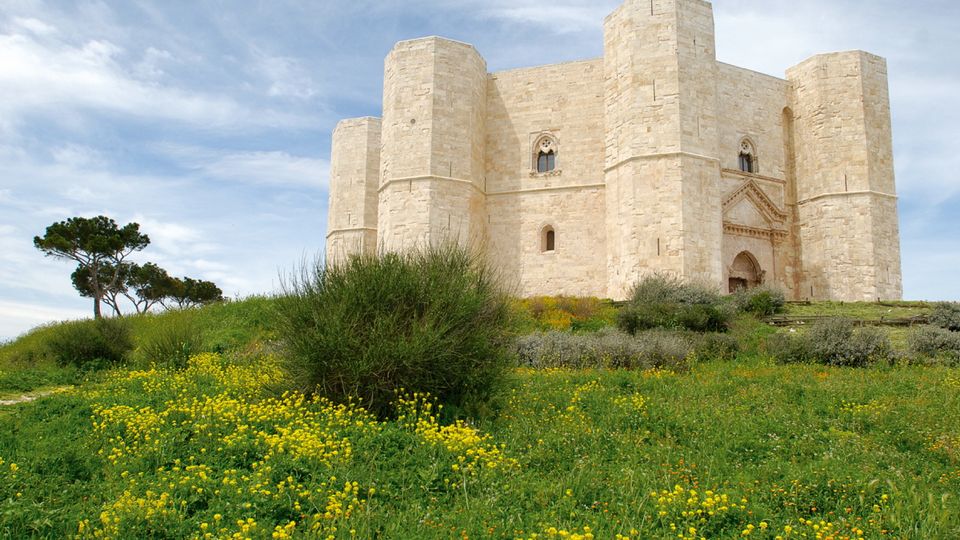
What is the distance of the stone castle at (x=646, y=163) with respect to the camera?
1881 cm

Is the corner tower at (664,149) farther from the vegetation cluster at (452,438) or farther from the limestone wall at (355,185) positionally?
the limestone wall at (355,185)

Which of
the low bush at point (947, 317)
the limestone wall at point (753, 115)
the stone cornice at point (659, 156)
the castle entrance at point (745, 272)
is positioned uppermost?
the limestone wall at point (753, 115)

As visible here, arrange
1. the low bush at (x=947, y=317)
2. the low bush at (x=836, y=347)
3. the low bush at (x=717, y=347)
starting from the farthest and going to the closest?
the low bush at (x=947, y=317)
the low bush at (x=717, y=347)
the low bush at (x=836, y=347)

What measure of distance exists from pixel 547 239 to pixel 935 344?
40.7 feet

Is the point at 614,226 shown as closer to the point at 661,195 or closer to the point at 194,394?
the point at 661,195

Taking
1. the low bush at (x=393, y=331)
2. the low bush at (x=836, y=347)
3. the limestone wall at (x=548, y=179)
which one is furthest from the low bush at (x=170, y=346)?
the limestone wall at (x=548, y=179)

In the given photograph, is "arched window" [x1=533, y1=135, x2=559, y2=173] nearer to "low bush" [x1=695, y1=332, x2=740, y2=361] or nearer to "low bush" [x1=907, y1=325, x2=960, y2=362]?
"low bush" [x1=695, y1=332, x2=740, y2=361]

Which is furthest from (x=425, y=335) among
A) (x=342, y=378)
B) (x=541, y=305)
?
(x=541, y=305)

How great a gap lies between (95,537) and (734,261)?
19979 mm

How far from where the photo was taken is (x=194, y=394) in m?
7.66

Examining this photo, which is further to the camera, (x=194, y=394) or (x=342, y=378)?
(x=194, y=394)

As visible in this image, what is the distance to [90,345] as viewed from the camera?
12008mm

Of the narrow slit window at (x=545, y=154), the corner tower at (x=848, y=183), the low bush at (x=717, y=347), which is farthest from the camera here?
the narrow slit window at (x=545, y=154)

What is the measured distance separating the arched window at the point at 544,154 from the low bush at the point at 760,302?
7.93 m
